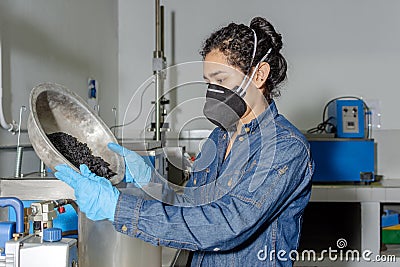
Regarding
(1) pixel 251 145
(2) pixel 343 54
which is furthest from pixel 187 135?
(1) pixel 251 145

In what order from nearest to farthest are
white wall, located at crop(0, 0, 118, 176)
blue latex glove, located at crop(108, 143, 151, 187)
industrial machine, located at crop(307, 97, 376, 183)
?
blue latex glove, located at crop(108, 143, 151, 187) → white wall, located at crop(0, 0, 118, 176) → industrial machine, located at crop(307, 97, 376, 183)

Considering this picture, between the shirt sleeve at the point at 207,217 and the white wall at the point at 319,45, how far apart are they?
211 cm

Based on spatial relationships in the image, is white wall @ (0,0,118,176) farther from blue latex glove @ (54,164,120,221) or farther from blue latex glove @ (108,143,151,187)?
blue latex glove @ (54,164,120,221)

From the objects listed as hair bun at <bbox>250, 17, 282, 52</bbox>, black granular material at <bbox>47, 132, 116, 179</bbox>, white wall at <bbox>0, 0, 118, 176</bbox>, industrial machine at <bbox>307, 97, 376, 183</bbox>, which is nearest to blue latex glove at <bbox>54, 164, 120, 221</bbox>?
black granular material at <bbox>47, 132, 116, 179</bbox>

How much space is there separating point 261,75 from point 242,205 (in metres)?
0.32

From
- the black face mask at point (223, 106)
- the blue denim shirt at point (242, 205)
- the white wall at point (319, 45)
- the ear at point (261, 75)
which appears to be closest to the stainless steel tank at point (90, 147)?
the blue denim shirt at point (242, 205)

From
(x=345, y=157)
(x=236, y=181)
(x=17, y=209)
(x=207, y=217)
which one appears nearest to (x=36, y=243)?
(x=17, y=209)

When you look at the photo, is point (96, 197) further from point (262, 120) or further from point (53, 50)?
point (53, 50)

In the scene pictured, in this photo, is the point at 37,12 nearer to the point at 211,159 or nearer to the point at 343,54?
the point at 211,159

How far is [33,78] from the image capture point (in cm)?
171

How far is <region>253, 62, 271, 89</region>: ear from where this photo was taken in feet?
3.70

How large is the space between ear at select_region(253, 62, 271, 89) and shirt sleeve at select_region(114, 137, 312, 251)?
0.69ft

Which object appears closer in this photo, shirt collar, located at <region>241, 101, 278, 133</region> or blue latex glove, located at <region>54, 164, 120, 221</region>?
blue latex glove, located at <region>54, 164, 120, 221</region>

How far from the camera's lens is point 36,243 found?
84 centimetres
